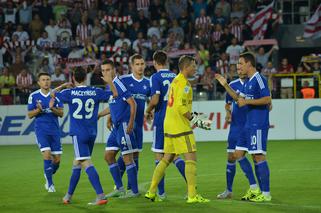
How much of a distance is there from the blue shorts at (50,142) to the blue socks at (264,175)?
431cm

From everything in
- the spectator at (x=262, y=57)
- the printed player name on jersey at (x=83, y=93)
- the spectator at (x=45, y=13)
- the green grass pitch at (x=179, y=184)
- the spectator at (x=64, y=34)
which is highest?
the spectator at (x=45, y=13)

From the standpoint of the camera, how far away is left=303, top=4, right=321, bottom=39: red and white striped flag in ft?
97.1

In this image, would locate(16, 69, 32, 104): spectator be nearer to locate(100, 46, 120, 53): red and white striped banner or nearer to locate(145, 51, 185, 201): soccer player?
locate(100, 46, 120, 53): red and white striped banner

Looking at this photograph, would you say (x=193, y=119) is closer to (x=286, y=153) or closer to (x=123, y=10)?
(x=286, y=153)

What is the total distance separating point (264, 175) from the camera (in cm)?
1230

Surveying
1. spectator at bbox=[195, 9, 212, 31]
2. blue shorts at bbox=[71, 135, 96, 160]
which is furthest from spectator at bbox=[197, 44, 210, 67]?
blue shorts at bbox=[71, 135, 96, 160]

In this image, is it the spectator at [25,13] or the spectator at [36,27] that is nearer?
the spectator at [36,27]

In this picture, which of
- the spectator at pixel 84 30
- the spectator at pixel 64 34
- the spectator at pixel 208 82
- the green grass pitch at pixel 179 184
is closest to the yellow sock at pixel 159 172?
the green grass pitch at pixel 179 184

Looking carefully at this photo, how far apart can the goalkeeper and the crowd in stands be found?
14.4 m

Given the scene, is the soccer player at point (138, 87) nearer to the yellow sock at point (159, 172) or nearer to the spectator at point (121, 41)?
the yellow sock at point (159, 172)

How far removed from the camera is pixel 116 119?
43.9 ft

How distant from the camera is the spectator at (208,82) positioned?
2622 centimetres

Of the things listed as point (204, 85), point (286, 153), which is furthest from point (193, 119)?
point (204, 85)

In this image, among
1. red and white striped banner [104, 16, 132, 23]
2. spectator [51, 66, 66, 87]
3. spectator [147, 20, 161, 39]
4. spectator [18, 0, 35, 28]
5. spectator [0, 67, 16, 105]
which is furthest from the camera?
spectator [18, 0, 35, 28]
